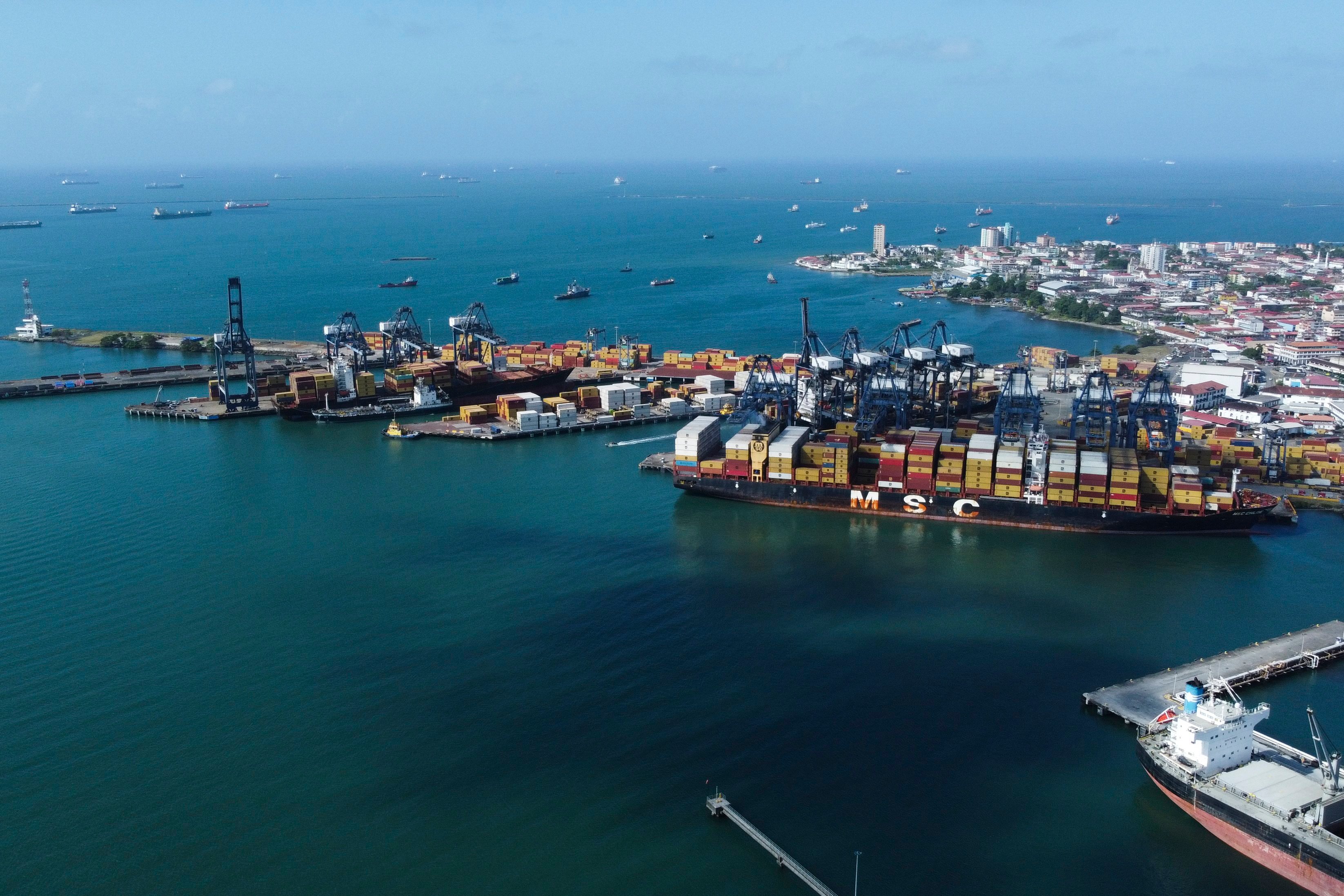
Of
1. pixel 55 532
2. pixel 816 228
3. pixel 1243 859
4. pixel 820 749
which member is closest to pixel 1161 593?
pixel 1243 859

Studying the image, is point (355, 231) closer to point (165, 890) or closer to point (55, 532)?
point (55, 532)

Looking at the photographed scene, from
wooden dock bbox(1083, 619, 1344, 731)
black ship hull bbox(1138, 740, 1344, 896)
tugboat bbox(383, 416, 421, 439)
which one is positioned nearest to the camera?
black ship hull bbox(1138, 740, 1344, 896)

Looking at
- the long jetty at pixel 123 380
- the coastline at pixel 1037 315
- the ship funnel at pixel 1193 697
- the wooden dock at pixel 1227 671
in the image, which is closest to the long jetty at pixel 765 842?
the ship funnel at pixel 1193 697

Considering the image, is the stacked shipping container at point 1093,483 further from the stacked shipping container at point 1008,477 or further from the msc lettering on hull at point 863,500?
the msc lettering on hull at point 863,500

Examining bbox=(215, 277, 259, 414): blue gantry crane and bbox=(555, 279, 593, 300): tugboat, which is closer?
bbox=(215, 277, 259, 414): blue gantry crane

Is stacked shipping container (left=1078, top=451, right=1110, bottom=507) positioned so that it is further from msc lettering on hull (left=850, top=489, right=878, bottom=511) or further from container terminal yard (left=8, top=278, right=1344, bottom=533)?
msc lettering on hull (left=850, top=489, right=878, bottom=511)

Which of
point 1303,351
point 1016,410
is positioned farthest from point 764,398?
point 1303,351

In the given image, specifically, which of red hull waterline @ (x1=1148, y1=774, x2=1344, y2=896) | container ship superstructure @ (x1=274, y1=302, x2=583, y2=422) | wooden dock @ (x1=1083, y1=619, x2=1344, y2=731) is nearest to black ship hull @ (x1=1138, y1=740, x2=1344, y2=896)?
red hull waterline @ (x1=1148, y1=774, x2=1344, y2=896)
